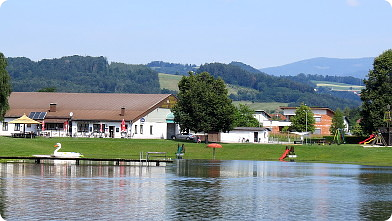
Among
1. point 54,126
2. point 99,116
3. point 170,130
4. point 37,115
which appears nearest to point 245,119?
point 170,130

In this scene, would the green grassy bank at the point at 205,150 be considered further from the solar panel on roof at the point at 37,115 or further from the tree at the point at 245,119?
the tree at the point at 245,119

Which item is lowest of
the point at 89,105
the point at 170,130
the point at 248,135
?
the point at 248,135

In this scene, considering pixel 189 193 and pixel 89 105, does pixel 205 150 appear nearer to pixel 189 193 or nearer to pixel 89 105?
pixel 89 105

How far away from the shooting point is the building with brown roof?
12769 cm

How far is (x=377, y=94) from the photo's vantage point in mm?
132000

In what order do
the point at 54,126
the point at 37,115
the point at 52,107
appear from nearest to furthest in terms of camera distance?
the point at 54,126, the point at 37,115, the point at 52,107

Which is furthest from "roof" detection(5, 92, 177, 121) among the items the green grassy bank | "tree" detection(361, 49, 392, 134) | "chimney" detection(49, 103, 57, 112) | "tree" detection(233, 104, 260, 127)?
"tree" detection(233, 104, 260, 127)

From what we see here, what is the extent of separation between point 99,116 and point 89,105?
9.38 metres

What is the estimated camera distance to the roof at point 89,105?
131 meters

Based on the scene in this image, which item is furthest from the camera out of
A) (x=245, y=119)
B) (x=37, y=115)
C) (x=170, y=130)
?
(x=245, y=119)

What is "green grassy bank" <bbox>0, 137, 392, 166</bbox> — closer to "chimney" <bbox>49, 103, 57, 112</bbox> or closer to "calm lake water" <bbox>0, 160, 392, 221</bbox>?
"calm lake water" <bbox>0, 160, 392, 221</bbox>

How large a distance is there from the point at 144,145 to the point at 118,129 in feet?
76.1

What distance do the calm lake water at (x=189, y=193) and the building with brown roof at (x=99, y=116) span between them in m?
53.3

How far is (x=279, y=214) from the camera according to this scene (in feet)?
132
